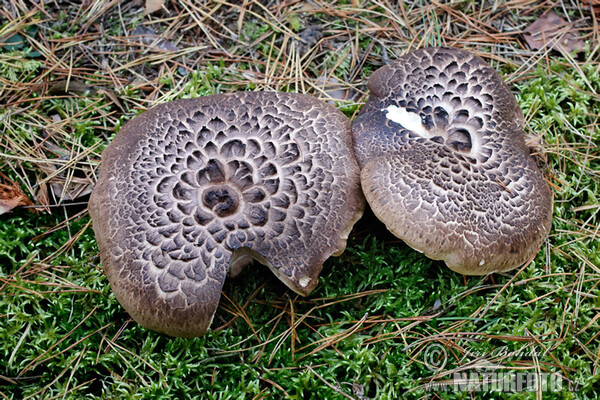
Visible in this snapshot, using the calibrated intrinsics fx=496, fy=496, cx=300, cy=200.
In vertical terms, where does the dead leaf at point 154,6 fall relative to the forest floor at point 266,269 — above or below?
above

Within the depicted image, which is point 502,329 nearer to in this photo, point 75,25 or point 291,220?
point 291,220

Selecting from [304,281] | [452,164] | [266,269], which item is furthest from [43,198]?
[452,164]

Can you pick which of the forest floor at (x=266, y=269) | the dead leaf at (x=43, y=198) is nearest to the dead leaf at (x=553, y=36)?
the forest floor at (x=266, y=269)

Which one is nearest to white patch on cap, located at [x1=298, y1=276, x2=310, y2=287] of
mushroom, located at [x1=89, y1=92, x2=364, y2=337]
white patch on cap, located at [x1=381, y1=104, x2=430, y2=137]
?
mushroom, located at [x1=89, y1=92, x2=364, y2=337]

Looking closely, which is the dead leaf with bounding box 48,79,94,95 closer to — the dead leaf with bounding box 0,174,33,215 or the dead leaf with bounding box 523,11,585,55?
the dead leaf with bounding box 0,174,33,215

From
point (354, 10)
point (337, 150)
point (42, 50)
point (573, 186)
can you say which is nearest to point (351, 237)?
point (337, 150)

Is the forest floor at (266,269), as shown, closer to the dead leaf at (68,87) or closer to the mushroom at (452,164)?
the dead leaf at (68,87)

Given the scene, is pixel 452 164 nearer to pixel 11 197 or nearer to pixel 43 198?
pixel 43 198
